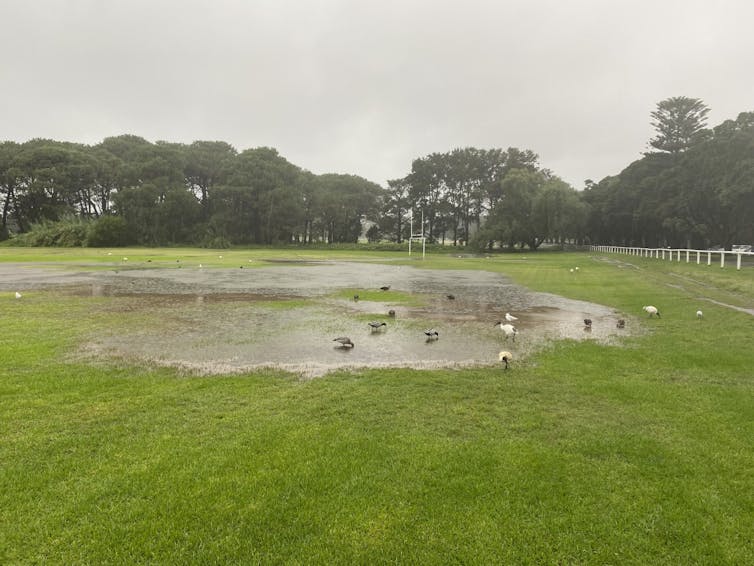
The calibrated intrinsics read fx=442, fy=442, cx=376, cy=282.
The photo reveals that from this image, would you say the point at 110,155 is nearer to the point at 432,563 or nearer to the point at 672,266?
the point at 672,266

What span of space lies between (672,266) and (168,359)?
35327 millimetres

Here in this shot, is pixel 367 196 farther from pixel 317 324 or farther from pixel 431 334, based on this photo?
pixel 431 334

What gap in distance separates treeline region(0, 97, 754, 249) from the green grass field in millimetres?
58495

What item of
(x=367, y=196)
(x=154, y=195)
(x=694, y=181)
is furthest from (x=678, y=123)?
(x=154, y=195)

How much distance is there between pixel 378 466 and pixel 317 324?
28.5ft

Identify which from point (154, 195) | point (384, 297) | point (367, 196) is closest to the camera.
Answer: point (384, 297)

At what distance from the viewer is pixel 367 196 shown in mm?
107375

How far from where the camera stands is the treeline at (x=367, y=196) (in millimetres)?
61188

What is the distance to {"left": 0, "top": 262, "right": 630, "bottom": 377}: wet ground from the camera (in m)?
9.63

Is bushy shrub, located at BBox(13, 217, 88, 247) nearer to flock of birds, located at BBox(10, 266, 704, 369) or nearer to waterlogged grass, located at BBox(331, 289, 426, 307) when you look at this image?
waterlogged grass, located at BBox(331, 289, 426, 307)

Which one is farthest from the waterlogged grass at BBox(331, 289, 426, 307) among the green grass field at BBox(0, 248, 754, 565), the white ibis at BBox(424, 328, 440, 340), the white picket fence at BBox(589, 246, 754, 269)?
the white picket fence at BBox(589, 246, 754, 269)

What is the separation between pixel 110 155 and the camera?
91312mm

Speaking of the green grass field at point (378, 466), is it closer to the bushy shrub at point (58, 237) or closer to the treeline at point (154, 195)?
the bushy shrub at point (58, 237)

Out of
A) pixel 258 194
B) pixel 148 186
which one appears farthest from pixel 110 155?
pixel 258 194
